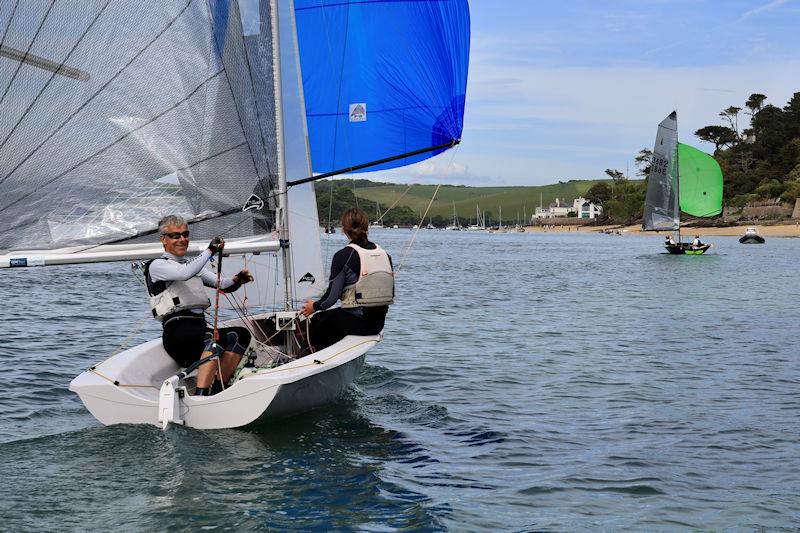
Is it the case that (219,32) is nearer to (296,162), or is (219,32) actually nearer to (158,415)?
(296,162)

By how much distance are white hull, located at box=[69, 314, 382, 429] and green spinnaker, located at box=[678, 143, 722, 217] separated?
60.9 metres

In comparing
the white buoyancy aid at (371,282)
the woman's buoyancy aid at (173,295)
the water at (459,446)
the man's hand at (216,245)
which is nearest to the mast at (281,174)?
the white buoyancy aid at (371,282)

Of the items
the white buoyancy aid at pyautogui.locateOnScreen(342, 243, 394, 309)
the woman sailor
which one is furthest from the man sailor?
the white buoyancy aid at pyautogui.locateOnScreen(342, 243, 394, 309)

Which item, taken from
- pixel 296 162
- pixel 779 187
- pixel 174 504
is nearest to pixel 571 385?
pixel 296 162

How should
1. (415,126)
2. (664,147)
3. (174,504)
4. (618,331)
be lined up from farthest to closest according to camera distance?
(664,147)
(618,331)
(415,126)
(174,504)

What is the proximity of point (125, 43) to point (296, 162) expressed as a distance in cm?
240

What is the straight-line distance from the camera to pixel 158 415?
7.99 metres

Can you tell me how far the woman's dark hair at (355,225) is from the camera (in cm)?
913

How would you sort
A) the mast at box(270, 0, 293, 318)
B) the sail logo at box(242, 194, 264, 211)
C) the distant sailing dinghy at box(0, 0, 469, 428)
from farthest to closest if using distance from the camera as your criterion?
1. the mast at box(270, 0, 293, 318)
2. the sail logo at box(242, 194, 264, 211)
3. the distant sailing dinghy at box(0, 0, 469, 428)

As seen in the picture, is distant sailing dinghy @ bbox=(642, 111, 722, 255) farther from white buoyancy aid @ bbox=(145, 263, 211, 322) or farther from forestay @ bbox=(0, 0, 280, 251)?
white buoyancy aid @ bbox=(145, 263, 211, 322)

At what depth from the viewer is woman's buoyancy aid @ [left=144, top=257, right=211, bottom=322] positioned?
27.3ft

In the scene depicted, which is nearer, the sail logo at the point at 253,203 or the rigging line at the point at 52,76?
the rigging line at the point at 52,76

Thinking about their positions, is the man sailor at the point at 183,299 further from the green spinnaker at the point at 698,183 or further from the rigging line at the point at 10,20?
the green spinnaker at the point at 698,183

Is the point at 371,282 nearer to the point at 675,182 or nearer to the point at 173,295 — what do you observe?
the point at 173,295
